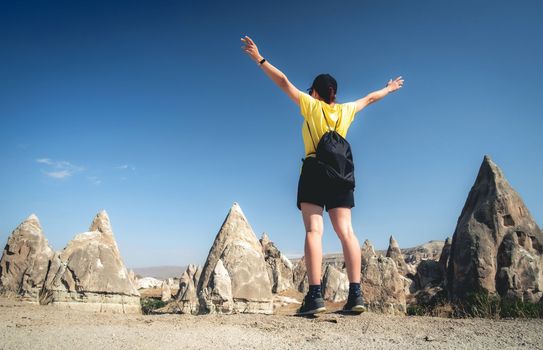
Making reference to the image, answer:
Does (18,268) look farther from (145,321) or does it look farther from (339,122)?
(339,122)

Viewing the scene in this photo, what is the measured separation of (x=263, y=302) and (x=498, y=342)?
28.5 feet

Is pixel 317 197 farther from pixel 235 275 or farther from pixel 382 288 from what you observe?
pixel 235 275

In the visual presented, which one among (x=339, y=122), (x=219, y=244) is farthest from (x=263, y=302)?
(x=339, y=122)

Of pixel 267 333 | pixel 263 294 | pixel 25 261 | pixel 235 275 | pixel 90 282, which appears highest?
pixel 25 261

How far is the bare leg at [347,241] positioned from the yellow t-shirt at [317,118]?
64 centimetres

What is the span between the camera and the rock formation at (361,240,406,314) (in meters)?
9.70

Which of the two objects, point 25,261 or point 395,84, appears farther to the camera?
point 25,261

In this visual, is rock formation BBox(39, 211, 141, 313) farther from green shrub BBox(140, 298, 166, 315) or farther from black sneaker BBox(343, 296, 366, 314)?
black sneaker BBox(343, 296, 366, 314)

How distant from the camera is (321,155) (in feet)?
11.7

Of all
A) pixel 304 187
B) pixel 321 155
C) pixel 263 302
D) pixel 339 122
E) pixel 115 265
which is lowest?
pixel 263 302

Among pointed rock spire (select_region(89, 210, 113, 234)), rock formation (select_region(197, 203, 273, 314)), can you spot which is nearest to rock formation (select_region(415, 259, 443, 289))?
rock formation (select_region(197, 203, 273, 314))

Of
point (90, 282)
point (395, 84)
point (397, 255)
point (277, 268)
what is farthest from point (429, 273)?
point (395, 84)

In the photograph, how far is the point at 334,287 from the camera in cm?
1952

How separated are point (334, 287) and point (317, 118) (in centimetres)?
1716
